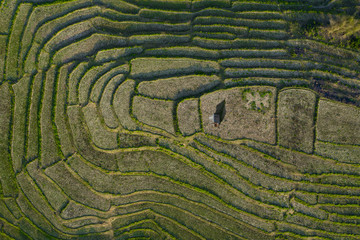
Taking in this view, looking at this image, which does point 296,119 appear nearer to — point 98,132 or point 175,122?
point 175,122

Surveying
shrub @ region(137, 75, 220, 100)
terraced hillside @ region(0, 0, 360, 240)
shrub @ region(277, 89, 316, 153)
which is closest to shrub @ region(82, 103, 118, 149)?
terraced hillside @ region(0, 0, 360, 240)

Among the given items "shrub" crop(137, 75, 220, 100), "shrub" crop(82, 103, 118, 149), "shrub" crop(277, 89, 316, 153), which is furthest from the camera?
"shrub" crop(82, 103, 118, 149)

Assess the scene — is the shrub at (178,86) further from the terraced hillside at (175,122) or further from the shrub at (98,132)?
the shrub at (98,132)

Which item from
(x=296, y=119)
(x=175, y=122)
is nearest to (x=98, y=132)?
(x=175, y=122)

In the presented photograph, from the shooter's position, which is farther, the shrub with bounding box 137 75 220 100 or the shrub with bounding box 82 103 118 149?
the shrub with bounding box 82 103 118 149

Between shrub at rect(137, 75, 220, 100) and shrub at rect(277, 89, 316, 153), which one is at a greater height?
shrub at rect(137, 75, 220, 100)

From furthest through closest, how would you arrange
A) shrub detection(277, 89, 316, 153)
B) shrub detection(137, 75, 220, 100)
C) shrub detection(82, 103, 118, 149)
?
shrub detection(82, 103, 118, 149)
shrub detection(137, 75, 220, 100)
shrub detection(277, 89, 316, 153)

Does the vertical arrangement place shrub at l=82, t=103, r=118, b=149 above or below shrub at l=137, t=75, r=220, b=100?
below

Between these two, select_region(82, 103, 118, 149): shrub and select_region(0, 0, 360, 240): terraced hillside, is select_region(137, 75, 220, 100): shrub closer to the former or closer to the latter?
select_region(0, 0, 360, 240): terraced hillside

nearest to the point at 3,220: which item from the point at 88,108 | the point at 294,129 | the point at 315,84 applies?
the point at 88,108

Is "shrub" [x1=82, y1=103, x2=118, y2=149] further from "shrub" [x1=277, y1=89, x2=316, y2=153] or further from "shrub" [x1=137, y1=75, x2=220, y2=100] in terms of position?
"shrub" [x1=277, y1=89, x2=316, y2=153]
